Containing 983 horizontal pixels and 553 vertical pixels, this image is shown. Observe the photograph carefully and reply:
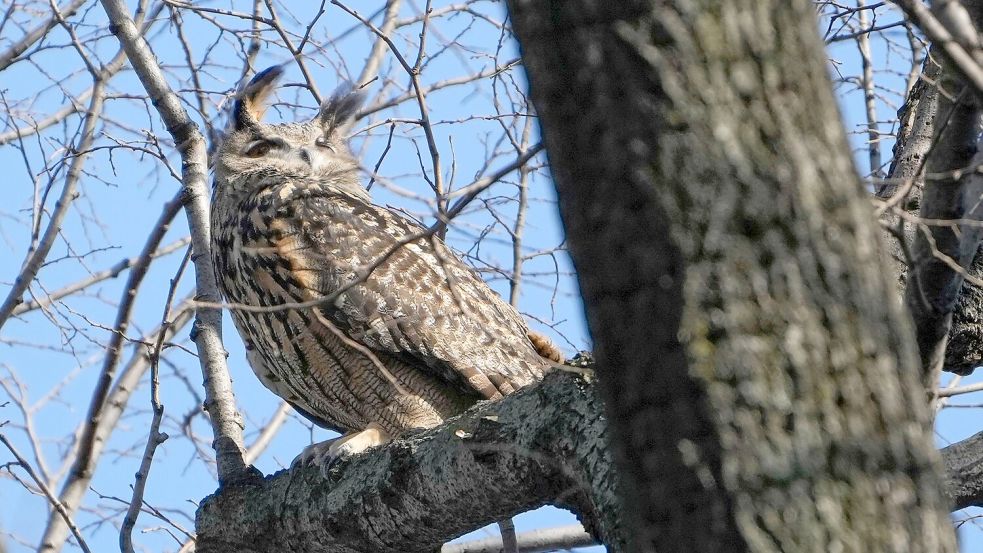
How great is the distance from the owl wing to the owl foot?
0.98ft

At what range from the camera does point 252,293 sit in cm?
411

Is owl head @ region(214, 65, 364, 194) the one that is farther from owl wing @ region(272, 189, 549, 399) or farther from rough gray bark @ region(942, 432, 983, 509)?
rough gray bark @ region(942, 432, 983, 509)

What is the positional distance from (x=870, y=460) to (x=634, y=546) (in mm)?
303

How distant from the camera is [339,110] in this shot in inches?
216

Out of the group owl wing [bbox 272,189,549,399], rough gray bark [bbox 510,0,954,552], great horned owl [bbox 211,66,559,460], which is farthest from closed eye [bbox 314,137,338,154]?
rough gray bark [bbox 510,0,954,552]

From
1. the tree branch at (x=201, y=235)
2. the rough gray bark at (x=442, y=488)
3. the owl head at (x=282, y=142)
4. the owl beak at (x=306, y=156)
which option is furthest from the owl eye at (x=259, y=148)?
the rough gray bark at (x=442, y=488)

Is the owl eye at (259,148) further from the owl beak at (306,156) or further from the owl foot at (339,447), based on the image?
the owl foot at (339,447)

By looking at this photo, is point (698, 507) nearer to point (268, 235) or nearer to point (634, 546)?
point (634, 546)

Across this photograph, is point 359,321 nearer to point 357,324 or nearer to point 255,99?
point 357,324

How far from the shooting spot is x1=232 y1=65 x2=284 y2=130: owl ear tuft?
5.24 metres

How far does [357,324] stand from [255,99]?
184cm

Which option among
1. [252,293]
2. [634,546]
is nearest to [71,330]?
[252,293]

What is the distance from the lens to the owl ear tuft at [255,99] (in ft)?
17.2

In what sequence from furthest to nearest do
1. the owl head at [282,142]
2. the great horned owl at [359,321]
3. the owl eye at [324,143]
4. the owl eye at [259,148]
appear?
1. the owl eye at [324,143]
2. the owl eye at [259,148]
3. the owl head at [282,142]
4. the great horned owl at [359,321]
